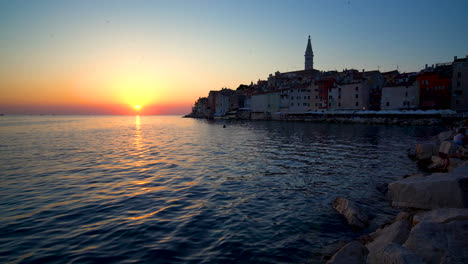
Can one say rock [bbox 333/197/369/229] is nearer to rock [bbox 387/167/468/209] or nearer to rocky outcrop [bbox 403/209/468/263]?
rock [bbox 387/167/468/209]

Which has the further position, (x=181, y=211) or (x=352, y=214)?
(x=181, y=211)

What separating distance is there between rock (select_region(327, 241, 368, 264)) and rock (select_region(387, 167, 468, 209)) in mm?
3608

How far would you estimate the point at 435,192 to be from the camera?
7504 mm

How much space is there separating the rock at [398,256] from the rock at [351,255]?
79cm

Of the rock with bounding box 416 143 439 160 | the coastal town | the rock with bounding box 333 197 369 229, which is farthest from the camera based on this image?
the coastal town

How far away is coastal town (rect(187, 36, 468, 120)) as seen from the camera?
60.8 m

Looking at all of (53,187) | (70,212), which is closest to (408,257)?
(70,212)

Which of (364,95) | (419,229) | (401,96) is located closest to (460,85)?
(401,96)

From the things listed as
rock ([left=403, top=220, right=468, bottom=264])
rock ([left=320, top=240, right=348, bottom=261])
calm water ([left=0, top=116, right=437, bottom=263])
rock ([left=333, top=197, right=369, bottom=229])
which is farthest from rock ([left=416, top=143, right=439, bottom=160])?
rock ([left=403, top=220, right=468, bottom=264])

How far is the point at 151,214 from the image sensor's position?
8.62 meters

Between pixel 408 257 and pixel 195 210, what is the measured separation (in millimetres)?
6503

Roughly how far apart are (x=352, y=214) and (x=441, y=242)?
331 centimetres

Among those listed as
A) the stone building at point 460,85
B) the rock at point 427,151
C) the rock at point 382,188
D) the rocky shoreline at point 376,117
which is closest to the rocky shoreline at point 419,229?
the rock at point 382,188

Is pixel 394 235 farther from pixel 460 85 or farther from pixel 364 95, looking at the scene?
pixel 364 95
